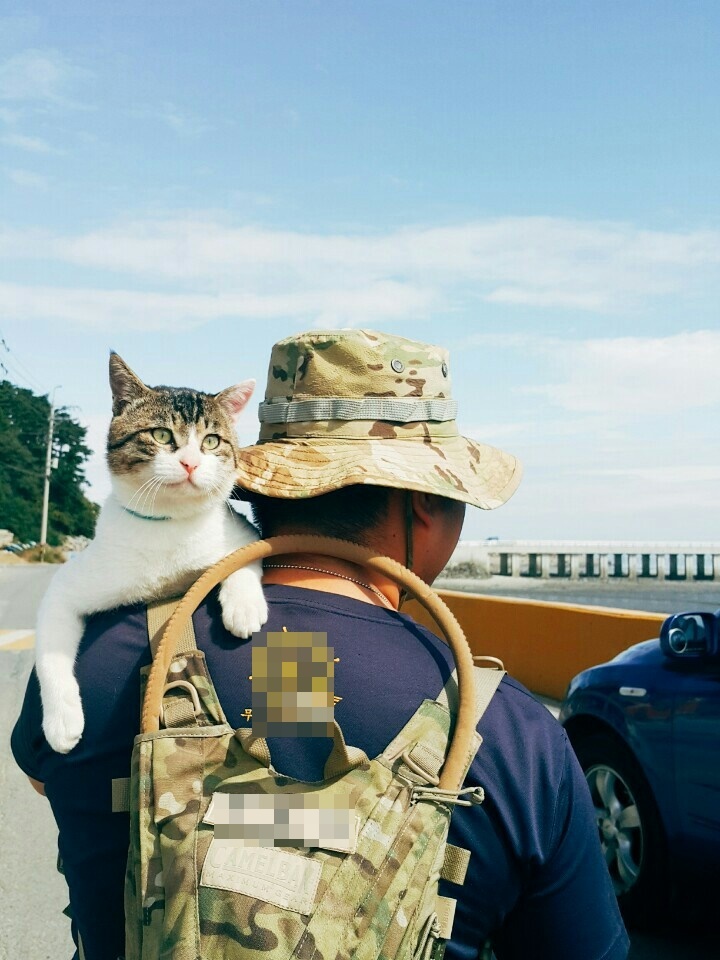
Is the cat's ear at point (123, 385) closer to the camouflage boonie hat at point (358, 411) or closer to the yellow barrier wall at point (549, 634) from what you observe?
the camouflage boonie hat at point (358, 411)

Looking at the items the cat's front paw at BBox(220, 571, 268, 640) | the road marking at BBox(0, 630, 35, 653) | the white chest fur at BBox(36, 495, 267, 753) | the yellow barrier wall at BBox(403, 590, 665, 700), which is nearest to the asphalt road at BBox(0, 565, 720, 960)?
the white chest fur at BBox(36, 495, 267, 753)

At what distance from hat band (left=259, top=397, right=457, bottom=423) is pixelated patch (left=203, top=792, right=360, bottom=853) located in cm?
94

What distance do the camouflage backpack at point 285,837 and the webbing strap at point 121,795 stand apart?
2.8 inches

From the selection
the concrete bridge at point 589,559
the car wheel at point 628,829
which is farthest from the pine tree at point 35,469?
the car wheel at point 628,829

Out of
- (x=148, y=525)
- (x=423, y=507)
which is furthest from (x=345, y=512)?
(x=148, y=525)

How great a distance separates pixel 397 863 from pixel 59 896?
450 cm

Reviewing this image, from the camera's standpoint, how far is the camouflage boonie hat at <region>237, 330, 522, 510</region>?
2.17m

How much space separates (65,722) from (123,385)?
1.58 m

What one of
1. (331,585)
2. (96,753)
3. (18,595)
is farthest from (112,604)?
(18,595)

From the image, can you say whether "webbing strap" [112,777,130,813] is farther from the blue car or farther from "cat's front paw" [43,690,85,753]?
the blue car

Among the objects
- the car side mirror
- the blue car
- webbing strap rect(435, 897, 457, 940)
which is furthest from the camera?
the car side mirror

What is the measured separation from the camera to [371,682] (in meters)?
1.68

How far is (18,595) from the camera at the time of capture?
29.1 metres

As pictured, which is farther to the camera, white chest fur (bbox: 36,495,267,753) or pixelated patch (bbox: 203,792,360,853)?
white chest fur (bbox: 36,495,267,753)
